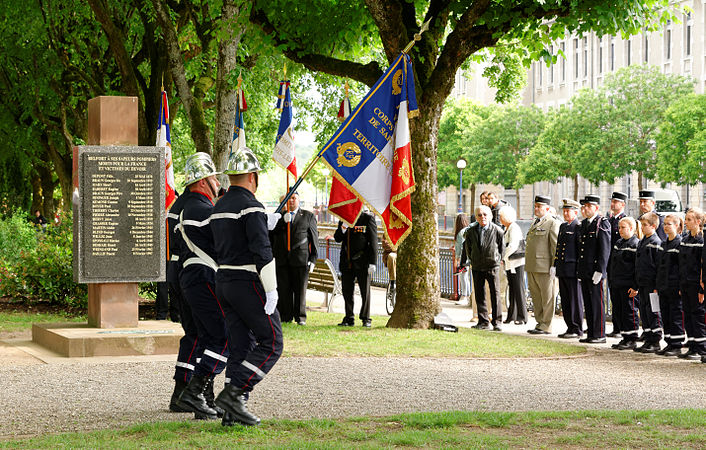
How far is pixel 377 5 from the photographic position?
14820mm

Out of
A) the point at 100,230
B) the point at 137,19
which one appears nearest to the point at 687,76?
the point at 137,19

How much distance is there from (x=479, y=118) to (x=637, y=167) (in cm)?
1793

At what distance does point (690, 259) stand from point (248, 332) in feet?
23.0

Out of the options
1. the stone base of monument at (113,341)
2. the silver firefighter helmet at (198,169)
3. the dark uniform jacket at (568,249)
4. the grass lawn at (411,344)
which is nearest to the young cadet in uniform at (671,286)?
the grass lawn at (411,344)

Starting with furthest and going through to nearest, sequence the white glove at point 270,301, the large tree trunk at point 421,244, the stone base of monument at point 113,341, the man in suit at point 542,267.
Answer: the man in suit at point 542,267 → the large tree trunk at point 421,244 → the stone base of monument at point 113,341 → the white glove at point 270,301

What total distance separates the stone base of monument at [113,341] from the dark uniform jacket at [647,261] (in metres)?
6.06

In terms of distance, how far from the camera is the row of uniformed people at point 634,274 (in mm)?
12719

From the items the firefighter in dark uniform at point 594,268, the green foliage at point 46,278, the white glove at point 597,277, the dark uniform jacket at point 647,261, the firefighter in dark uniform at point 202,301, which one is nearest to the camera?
the firefighter in dark uniform at point 202,301

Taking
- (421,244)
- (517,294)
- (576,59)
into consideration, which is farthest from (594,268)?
(576,59)

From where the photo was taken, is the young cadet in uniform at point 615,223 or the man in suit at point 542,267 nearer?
the young cadet in uniform at point 615,223

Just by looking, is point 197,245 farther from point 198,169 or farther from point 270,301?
point 270,301

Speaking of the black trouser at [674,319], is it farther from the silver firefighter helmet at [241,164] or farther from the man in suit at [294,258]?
the silver firefighter helmet at [241,164]

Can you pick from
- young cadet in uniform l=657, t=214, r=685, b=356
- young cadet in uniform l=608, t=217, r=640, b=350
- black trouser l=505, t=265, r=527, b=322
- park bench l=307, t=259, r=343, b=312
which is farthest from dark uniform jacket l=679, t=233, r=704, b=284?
park bench l=307, t=259, r=343, b=312

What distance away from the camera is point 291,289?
16.2m
